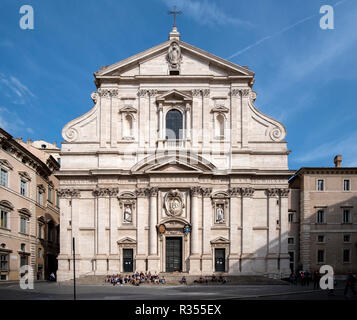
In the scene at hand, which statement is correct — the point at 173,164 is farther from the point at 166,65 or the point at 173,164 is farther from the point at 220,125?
the point at 166,65

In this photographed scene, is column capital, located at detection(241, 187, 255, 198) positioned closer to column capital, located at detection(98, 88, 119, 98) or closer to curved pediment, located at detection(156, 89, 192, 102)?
curved pediment, located at detection(156, 89, 192, 102)

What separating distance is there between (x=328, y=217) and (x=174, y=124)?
18034 millimetres

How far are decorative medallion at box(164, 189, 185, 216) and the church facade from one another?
0.28 feet

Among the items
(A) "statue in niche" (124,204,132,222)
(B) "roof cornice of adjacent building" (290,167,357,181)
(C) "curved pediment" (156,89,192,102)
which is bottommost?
(A) "statue in niche" (124,204,132,222)

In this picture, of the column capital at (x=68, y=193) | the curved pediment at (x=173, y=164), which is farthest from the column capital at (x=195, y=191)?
the column capital at (x=68, y=193)

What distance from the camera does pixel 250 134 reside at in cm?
4306

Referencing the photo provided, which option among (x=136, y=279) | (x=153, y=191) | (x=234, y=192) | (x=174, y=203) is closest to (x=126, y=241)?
(x=136, y=279)

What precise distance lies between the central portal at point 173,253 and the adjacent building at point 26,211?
12.2m

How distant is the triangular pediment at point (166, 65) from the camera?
43.3 meters


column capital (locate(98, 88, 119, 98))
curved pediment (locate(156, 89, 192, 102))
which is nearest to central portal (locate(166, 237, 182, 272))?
curved pediment (locate(156, 89, 192, 102))

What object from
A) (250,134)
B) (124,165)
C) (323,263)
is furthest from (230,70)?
(323,263)

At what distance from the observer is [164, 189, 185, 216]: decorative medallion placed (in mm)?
41594

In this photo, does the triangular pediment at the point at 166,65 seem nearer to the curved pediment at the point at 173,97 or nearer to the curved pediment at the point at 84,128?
the curved pediment at the point at 173,97
